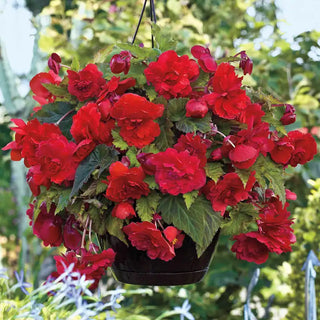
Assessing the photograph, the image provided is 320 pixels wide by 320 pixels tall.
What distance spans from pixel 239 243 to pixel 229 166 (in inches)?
8.5

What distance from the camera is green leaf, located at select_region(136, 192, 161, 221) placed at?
947 mm

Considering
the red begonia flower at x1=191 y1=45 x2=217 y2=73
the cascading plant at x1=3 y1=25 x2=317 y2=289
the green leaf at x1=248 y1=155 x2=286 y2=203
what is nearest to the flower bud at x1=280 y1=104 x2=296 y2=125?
the cascading plant at x1=3 y1=25 x2=317 y2=289

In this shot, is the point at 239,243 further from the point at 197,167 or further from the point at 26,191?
the point at 26,191

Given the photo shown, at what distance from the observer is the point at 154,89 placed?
103cm

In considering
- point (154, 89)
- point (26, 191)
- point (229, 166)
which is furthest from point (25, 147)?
point (26, 191)

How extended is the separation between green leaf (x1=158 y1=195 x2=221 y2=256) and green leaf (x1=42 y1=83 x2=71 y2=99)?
360mm

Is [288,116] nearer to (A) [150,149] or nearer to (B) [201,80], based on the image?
(B) [201,80]

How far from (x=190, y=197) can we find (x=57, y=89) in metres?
0.42

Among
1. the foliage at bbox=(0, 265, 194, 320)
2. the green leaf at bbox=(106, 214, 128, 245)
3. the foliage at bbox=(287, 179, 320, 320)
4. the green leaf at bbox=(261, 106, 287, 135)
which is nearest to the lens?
the foliage at bbox=(0, 265, 194, 320)

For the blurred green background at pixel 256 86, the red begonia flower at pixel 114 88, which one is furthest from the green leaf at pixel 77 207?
the blurred green background at pixel 256 86

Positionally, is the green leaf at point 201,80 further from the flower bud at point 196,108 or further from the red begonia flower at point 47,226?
the red begonia flower at point 47,226

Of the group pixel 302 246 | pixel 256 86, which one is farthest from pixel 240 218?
pixel 256 86

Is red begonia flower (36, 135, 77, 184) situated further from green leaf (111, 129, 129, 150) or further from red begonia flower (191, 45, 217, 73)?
red begonia flower (191, 45, 217, 73)

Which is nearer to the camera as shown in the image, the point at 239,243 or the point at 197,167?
the point at 197,167
